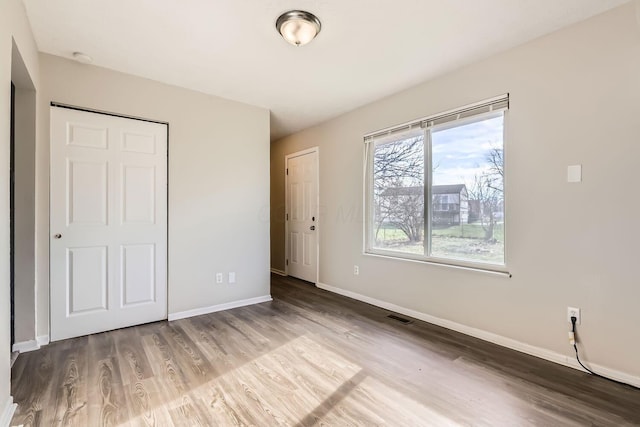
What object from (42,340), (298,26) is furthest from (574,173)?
(42,340)

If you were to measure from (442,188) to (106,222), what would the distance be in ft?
10.7

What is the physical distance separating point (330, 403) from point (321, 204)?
2.97 meters

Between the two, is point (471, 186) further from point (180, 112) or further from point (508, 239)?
point (180, 112)

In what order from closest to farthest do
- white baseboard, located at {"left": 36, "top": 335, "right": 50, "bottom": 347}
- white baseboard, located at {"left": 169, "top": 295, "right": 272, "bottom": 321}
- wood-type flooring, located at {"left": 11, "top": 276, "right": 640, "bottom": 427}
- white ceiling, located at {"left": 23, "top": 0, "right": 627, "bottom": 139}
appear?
wood-type flooring, located at {"left": 11, "top": 276, "right": 640, "bottom": 427}
white ceiling, located at {"left": 23, "top": 0, "right": 627, "bottom": 139}
white baseboard, located at {"left": 36, "top": 335, "right": 50, "bottom": 347}
white baseboard, located at {"left": 169, "top": 295, "right": 272, "bottom": 321}

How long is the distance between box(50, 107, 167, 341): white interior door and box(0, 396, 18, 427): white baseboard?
1.11 m

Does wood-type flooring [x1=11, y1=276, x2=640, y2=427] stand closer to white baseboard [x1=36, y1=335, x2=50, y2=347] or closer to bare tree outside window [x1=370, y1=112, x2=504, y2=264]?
white baseboard [x1=36, y1=335, x2=50, y2=347]

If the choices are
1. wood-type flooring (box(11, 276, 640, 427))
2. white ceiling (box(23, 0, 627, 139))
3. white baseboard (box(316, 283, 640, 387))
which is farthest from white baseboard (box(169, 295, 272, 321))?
white ceiling (box(23, 0, 627, 139))

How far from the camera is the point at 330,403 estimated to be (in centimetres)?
178

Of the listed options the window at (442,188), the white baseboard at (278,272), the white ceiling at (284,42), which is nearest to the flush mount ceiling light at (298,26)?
the white ceiling at (284,42)

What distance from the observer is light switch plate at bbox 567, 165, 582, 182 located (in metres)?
2.16

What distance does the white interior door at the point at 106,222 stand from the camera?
8.71ft

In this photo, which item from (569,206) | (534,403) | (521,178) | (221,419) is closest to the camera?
(221,419)

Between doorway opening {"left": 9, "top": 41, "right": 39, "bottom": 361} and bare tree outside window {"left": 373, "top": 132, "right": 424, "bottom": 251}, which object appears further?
bare tree outside window {"left": 373, "top": 132, "right": 424, "bottom": 251}

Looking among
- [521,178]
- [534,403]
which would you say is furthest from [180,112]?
[534,403]
